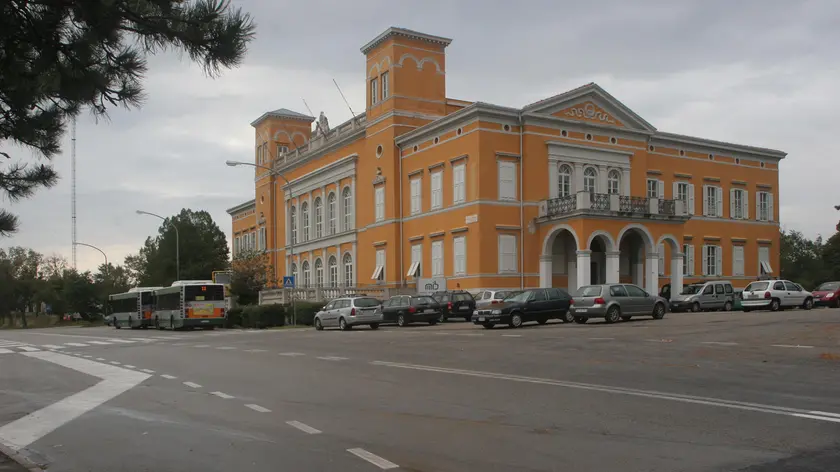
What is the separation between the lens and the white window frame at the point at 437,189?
160 feet

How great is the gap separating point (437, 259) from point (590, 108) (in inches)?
537

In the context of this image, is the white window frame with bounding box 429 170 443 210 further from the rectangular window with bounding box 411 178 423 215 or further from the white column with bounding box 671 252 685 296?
the white column with bounding box 671 252 685 296

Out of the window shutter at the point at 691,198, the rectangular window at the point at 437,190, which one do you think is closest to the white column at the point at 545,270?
the rectangular window at the point at 437,190

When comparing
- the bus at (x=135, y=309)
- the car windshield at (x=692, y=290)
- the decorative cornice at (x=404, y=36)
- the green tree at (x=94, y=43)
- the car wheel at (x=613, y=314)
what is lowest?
the bus at (x=135, y=309)

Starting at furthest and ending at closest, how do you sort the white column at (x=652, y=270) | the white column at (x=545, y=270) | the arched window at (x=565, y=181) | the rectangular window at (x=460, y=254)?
the arched window at (x=565, y=181) → the rectangular window at (x=460, y=254) → the white column at (x=652, y=270) → the white column at (x=545, y=270)

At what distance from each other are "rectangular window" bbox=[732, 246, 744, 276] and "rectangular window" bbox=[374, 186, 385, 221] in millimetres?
26298

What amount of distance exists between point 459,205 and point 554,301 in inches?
651

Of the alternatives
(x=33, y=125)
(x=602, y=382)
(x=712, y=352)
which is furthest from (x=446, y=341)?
(x=33, y=125)

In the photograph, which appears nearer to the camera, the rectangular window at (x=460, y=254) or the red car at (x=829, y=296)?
the red car at (x=829, y=296)

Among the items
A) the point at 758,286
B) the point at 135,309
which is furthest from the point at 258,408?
the point at 135,309

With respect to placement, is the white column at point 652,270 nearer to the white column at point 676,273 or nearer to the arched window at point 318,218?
the white column at point 676,273

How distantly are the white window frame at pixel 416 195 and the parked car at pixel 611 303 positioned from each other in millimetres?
20980

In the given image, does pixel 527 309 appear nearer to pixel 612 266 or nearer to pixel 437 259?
pixel 612 266

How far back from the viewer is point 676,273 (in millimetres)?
47938
